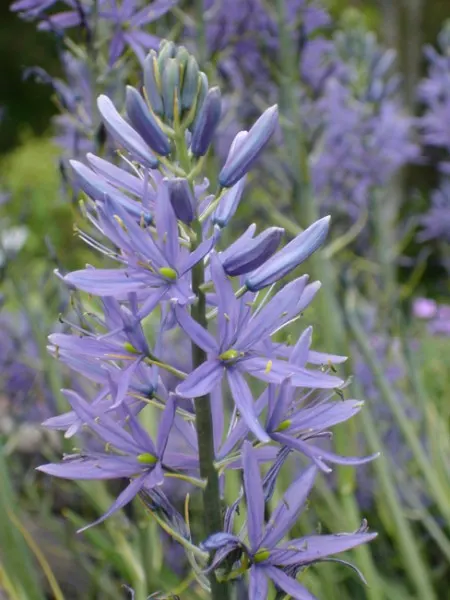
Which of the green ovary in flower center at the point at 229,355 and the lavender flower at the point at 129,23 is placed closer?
the green ovary in flower center at the point at 229,355

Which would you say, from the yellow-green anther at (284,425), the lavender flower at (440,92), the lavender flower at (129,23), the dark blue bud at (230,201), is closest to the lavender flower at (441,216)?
the lavender flower at (440,92)

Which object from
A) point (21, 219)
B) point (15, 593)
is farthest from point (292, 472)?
point (21, 219)

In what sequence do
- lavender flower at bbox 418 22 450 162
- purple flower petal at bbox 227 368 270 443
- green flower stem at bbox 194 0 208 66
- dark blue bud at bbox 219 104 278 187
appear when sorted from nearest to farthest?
purple flower petal at bbox 227 368 270 443 → dark blue bud at bbox 219 104 278 187 → green flower stem at bbox 194 0 208 66 → lavender flower at bbox 418 22 450 162

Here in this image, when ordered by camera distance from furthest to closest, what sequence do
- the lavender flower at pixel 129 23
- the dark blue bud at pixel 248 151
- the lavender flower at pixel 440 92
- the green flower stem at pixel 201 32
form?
the lavender flower at pixel 440 92 < the green flower stem at pixel 201 32 < the lavender flower at pixel 129 23 < the dark blue bud at pixel 248 151

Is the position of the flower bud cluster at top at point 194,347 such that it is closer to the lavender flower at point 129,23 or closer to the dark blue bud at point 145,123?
the dark blue bud at point 145,123

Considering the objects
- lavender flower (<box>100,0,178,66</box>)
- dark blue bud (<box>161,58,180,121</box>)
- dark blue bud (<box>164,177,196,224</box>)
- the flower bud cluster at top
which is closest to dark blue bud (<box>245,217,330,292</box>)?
the flower bud cluster at top

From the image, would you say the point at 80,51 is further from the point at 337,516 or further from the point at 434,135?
the point at 434,135

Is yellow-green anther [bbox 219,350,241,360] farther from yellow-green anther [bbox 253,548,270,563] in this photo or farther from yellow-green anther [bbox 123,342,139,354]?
yellow-green anther [bbox 253,548,270,563]
